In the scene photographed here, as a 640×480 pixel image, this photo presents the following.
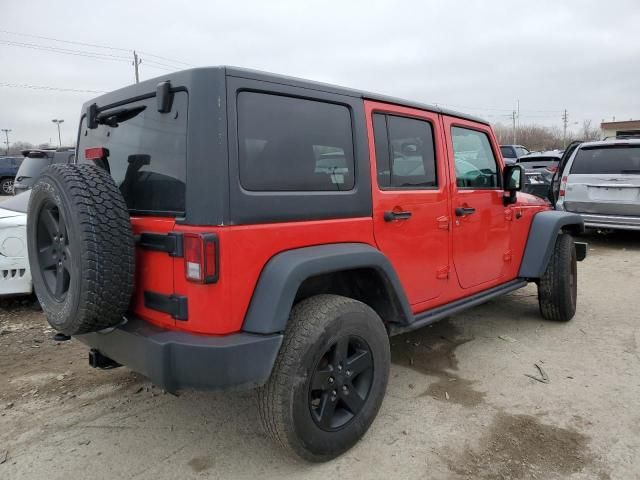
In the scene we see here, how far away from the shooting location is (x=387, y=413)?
121 inches

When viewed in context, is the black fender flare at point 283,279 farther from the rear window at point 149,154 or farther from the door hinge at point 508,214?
the door hinge at point 508,214

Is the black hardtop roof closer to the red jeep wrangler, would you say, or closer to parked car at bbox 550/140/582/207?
the red jeep wrangler

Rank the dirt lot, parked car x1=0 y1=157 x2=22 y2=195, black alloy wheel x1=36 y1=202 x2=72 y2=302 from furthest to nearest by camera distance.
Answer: parked car x1=0 y1=157 x2=22 y2=195 → the dirt lot → black alloy wheel x1=36 y1=202 x2=72 y2=302

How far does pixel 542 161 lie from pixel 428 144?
12211mm

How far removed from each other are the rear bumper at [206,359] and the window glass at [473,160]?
2.05m

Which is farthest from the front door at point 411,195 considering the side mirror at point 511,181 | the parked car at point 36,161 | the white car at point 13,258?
the parked car at point 36,161

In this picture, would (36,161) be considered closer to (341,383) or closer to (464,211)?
(464,211)

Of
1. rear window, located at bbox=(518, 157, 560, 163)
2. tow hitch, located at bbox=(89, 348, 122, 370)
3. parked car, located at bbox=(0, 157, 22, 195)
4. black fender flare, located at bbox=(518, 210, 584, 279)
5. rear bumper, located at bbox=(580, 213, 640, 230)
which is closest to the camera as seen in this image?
tow hitch, located at bbox=(89, 348, 122, 370)

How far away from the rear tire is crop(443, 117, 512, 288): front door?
670 millimetres

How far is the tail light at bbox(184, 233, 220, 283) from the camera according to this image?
6.90ft

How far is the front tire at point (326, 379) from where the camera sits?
7.52ft

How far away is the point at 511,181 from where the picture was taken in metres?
4.02

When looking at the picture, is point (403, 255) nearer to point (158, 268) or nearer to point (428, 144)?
point (428, 144)

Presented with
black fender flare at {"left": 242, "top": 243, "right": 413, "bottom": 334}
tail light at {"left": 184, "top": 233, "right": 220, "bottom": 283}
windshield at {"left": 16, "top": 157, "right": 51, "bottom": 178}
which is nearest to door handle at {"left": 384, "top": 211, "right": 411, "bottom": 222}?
black fender flare at {"left": 242, "top": 243, "right": 413, "bottom": 334}
